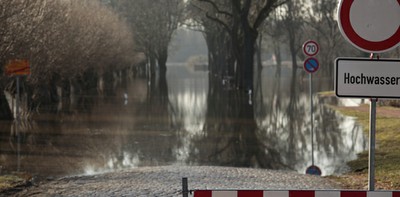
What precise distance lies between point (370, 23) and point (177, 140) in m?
14.5

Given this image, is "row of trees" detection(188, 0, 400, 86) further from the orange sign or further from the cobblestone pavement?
the cobblestone pavement

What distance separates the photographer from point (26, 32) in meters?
19.1

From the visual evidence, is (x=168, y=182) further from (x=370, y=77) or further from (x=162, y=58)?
(x=162, y=58)

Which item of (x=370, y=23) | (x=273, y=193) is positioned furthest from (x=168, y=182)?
(x=370, y=23)

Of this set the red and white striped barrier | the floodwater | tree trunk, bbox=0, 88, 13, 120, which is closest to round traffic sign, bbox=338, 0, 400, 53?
the red and white striped barrier

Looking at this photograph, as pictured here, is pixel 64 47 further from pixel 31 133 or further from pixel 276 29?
pixel 276 29

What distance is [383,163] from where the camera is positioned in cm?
1314

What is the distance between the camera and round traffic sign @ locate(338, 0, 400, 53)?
488 centimetres

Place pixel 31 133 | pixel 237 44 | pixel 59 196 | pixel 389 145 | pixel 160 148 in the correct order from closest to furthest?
pixel 59 196 < pixel 389 145 < pixel 160 148 < pixel 31 133 < pixel 237 44

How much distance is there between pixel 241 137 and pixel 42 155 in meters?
7.00

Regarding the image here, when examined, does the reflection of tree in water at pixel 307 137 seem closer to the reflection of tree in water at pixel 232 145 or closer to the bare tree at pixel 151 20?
the reflection of tree in water at pixel 232 145

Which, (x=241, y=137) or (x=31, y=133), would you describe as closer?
(x=241, y=137)

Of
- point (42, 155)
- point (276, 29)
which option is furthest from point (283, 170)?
point (276, 29)

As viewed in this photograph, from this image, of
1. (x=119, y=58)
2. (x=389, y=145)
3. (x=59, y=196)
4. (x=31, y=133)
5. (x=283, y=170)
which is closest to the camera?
(x=59, y=196)
